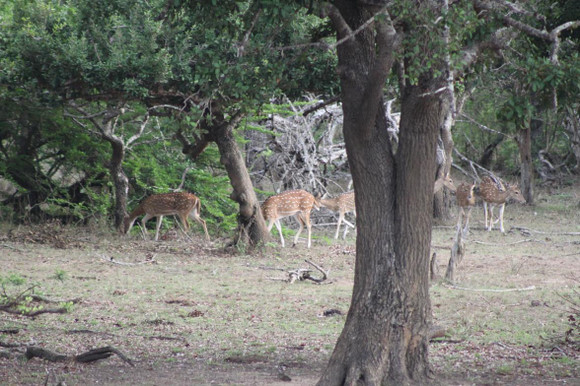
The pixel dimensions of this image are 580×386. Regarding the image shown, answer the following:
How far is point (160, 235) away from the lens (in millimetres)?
16406

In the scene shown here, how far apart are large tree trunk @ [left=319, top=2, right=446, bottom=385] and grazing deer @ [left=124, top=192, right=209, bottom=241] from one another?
10.1m

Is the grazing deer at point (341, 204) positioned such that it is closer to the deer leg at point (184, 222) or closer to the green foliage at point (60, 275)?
the deer leg at point (184, 222)

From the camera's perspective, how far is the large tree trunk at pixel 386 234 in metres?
5.83

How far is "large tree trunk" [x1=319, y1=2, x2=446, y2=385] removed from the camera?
5832mm

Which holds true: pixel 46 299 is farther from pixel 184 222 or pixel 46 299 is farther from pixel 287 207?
pixel 287 207

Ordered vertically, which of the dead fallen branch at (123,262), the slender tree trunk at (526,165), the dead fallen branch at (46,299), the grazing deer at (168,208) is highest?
the slender tree trunk at (526,165)

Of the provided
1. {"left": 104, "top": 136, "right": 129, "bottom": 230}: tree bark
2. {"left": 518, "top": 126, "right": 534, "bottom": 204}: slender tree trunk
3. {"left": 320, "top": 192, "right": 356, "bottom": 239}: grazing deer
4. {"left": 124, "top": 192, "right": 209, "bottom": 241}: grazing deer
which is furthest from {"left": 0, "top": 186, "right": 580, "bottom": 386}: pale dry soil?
{"left": 518, "top": 126, "right": 534, "bottom": 204}: slender tree trunk

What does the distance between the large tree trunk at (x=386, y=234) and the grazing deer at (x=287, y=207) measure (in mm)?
9408

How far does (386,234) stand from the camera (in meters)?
5.90

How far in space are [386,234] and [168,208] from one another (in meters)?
10.4

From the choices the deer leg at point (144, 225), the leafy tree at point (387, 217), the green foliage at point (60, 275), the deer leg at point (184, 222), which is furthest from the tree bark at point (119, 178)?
the leafy tree at point (387, 217)

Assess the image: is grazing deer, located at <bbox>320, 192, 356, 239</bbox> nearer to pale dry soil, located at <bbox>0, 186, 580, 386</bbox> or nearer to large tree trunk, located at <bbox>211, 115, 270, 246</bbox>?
pale dry soil, located at <bbox>0, 186, 580, 386</bbox>

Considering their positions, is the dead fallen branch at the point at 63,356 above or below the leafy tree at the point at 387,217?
below

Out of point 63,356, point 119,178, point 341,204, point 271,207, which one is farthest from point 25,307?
point 341,204
